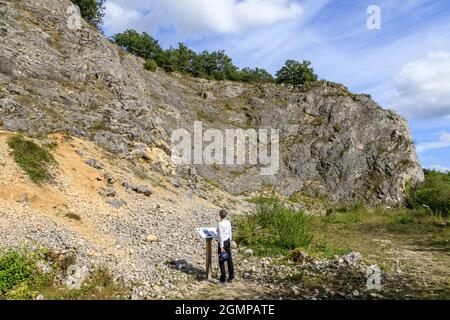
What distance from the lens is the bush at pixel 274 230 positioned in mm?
17312

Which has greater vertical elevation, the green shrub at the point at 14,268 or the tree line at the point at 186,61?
the tree line at the point at 186,61

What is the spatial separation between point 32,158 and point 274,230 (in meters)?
12.7

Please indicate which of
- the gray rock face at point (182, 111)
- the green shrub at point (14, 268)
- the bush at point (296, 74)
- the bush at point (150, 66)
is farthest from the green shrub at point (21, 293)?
the bush at point (296, 74)

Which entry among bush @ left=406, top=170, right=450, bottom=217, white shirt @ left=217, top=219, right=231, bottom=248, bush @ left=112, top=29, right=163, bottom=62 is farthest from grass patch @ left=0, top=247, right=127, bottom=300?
bush @ left=112, top=29, right=163, bottom=62

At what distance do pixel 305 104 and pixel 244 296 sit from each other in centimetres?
4569

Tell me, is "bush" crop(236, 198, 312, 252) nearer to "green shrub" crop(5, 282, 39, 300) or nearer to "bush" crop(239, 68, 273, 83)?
"green shrub" crop(5, 282, 39, 300)

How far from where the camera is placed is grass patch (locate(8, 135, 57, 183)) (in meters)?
18.7

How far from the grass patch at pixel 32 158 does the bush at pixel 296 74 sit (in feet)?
169

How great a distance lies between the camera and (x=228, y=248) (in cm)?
1223

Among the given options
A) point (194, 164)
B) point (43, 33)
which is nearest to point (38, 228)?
point (194, 164)

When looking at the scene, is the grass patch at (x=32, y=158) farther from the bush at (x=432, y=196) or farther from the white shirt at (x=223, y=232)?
the bush at (x=432, y=196)

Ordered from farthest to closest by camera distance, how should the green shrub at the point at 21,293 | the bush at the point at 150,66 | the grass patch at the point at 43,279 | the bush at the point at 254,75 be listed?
the bush at the point at 254,75 → the bush at the point at 150,66 → the grass patch at the point at 43,279 → the green shrub at the point at 21,293

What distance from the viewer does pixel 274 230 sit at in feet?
62.2
